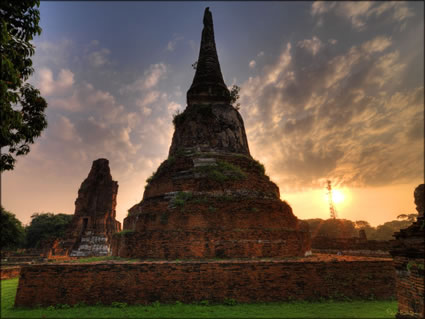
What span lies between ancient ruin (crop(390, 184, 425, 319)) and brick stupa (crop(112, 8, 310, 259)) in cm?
448

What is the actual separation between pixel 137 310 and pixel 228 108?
12.0m

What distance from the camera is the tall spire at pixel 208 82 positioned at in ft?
51.6

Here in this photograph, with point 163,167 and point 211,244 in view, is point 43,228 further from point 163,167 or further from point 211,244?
point 211,244

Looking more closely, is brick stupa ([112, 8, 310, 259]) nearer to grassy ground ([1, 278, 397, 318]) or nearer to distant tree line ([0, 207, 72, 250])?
grassy ground ([1, 278, 397, 318])

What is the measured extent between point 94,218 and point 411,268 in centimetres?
3197

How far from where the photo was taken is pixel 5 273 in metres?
12.8

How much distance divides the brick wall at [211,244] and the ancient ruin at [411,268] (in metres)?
4.44

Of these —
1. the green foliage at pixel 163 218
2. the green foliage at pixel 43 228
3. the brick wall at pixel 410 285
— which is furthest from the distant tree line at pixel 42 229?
the brick wall at pixel 410 285

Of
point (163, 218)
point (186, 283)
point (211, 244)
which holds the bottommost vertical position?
point (186, 283)

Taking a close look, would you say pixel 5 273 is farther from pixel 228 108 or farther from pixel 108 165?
pixel 108 165

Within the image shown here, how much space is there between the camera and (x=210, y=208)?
9.26m

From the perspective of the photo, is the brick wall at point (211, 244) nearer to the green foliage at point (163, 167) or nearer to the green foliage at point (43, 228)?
the green foliage at point (163, 167)

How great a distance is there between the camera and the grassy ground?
550 centimetres

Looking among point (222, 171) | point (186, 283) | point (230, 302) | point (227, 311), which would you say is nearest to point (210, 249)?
point (186, 283)
